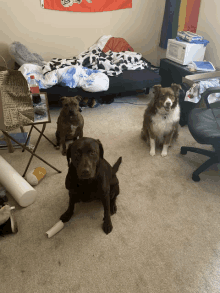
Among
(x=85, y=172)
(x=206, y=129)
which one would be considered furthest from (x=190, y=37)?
(x=85, y=172)

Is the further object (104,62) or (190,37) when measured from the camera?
(104,62)

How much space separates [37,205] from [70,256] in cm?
55

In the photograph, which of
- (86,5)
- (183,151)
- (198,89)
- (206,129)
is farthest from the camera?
(86,5)

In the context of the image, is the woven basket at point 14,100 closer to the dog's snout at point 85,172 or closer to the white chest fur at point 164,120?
the dog's snout at point 85,172

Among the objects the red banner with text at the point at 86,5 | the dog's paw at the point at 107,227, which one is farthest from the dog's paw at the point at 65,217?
the red banner with text at the point at 86,5

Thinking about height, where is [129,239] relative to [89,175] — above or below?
below

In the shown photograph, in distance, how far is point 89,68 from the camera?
345 centimetres

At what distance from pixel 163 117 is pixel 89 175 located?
49.2 inches

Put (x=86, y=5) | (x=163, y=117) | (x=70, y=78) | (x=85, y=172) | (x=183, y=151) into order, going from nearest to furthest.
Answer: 1. (x=85, y=172)
2. (x=163, y=117)
3. (x=183, y=151)
4. (x=70, y=78)
5. (x=86, y=5)

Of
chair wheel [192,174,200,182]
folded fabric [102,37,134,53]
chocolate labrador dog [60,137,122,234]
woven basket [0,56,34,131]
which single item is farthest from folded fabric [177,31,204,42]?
woven basket [0,56,34,131]

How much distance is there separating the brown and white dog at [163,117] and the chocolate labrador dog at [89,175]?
0.89 m

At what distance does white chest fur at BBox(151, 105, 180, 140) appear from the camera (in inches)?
88.3

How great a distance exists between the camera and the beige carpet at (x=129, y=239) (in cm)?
134

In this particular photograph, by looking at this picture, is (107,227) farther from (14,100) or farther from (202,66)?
(202,66)
